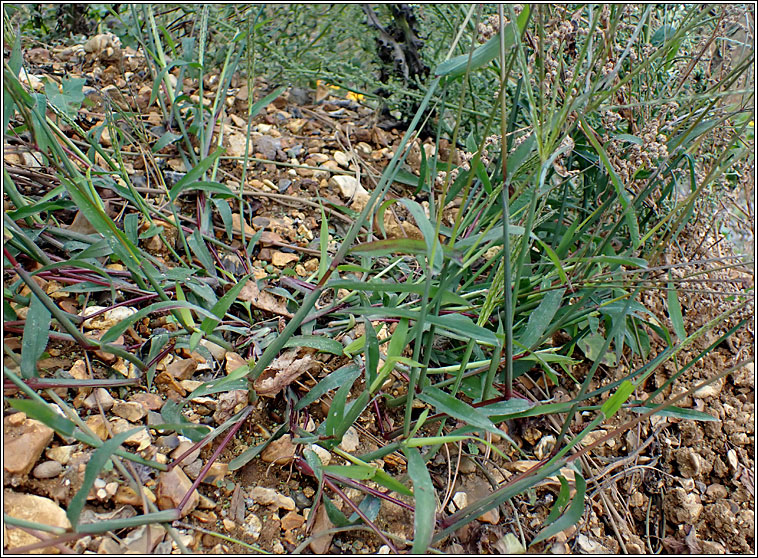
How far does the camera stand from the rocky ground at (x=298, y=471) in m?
0.73

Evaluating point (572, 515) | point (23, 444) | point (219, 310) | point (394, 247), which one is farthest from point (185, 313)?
point (572, 515)

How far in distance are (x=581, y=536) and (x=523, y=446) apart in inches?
6.4

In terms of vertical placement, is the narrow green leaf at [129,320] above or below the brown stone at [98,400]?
above

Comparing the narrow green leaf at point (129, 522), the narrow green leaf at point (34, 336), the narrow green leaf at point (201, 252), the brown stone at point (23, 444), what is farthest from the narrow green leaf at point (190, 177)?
the narrow green leaf at point (129, 522)

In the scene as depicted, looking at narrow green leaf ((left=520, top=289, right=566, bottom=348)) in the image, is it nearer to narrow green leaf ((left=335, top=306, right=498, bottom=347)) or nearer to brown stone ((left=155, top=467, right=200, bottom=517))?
narrow green leaf ((left=335, top=306, right=498, bottom=347))

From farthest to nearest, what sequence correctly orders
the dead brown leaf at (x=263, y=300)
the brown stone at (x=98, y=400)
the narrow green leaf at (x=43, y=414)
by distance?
1. the dead brown leaf at (x=263, y=300)
2. the brown stone at (x=98, y=400)
3. the narrow green leaf at (x=43, y=414)

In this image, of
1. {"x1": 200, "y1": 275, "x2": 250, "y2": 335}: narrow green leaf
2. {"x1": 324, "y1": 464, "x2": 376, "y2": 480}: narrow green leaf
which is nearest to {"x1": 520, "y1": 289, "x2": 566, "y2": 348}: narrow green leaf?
{"x1": 324, "y1": 464, "x2": 376, "y2": 480}: narrow green leaf

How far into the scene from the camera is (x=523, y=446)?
3.19 feet

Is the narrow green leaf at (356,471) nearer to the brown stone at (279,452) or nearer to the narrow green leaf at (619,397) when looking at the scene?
the brown stone at (279,452)

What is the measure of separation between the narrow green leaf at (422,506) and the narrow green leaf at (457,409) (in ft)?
0.24

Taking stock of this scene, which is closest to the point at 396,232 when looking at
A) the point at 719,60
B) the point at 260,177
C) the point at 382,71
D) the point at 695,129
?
the point at 260,177

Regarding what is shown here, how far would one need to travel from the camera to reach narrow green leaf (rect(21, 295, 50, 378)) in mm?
733

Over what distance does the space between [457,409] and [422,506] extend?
0.44 ft

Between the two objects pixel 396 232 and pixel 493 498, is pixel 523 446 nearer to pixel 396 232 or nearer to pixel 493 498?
pixel 493 498
